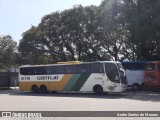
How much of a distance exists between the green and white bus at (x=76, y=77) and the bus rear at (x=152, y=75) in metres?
4.44

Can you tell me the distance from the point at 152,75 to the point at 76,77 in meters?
7.44

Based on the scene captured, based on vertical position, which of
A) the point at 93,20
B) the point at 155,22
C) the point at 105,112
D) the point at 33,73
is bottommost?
the point at 105,112

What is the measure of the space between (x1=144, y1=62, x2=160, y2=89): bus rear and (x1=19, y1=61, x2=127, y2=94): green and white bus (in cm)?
444

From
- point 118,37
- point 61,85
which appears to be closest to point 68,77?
point 61,85

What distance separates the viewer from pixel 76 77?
3058 centimetres

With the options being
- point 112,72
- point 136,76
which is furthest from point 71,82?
point 136,76

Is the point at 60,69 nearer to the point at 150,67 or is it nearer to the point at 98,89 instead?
the point at 98,89

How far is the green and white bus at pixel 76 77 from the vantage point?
28.4 meters

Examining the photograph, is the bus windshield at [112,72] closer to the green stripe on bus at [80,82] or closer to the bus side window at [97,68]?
the bus side window at [97,68]

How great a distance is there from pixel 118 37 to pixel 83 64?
15.7 metres

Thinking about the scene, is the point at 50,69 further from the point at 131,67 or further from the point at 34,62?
the point at 34,62

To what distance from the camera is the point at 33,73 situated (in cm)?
3391

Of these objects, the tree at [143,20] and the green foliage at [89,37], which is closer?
the tree at [143,20]

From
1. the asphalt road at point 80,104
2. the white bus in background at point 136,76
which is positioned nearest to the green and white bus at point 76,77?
the asphalt road at point 80,104
